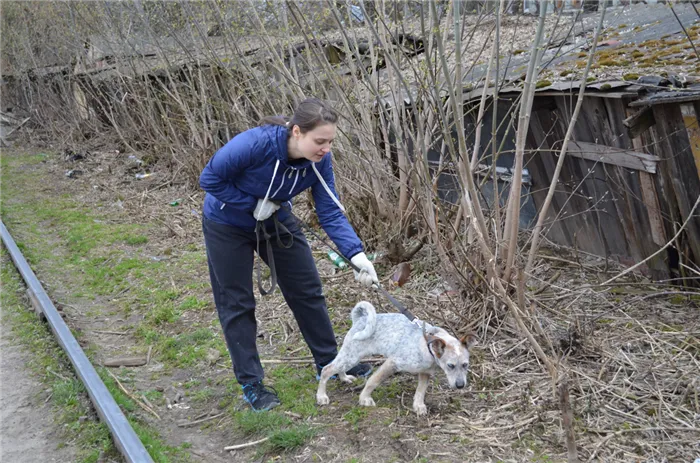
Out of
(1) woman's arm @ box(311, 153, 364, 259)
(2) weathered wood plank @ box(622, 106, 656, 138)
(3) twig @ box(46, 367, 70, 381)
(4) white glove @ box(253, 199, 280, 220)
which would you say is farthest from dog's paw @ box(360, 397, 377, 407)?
(2) weathered wood plank @ box(622, 106, 656, 138)

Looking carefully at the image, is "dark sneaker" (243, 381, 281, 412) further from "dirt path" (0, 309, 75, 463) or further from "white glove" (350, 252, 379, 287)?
"dirt path" (0, 309, 75, 463)

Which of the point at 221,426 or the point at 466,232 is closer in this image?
the point at 221,426

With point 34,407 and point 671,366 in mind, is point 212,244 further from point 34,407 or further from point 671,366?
point 671,366

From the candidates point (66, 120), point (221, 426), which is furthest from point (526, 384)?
point (66, 120)

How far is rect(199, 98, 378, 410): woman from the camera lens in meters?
4.69

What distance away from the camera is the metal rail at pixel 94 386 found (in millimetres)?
4787

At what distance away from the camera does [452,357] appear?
4.46 metres

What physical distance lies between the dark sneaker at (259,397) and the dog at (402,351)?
0.34 m

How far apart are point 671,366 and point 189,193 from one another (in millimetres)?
10100

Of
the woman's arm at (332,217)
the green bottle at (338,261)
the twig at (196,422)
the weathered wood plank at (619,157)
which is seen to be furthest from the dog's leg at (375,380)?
the green bottle at (338,261)

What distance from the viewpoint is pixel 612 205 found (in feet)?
26.5

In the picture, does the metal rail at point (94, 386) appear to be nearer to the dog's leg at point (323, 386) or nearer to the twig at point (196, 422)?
the twig at point (196, 422)

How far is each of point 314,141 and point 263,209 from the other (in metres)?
0.63

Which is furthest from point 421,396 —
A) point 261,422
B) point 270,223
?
point 270,223
